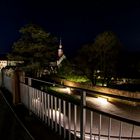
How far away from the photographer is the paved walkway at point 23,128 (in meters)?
4.08

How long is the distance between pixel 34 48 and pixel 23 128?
14902 millimetres

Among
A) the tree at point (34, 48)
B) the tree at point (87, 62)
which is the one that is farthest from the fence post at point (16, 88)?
the tree at point (87, 62)

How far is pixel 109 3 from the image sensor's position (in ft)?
141

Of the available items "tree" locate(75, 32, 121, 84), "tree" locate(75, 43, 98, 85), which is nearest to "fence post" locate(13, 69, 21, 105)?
"tree" locate(75, 32, 121, 84)

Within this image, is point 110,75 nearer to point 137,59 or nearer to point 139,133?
point 137,59

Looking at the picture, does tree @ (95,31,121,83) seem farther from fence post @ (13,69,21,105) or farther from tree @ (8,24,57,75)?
fence post @ (13,69,21,105)

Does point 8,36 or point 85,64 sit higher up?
point 8,36

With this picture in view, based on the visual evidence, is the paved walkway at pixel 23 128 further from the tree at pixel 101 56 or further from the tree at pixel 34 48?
the tree at pixel 101 56

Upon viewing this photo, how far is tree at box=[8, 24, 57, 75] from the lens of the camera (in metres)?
19.1

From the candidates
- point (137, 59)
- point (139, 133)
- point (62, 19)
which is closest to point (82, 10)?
point (62, 19)

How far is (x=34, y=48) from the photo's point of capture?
19.2 m

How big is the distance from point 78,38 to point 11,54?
44.9m

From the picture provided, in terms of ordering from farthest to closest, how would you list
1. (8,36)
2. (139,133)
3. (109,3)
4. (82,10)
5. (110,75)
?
(8,36)
(82,10)
(109,3)
(110,75)
(139,133)

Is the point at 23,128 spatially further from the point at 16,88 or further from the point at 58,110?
the point at 16,88
